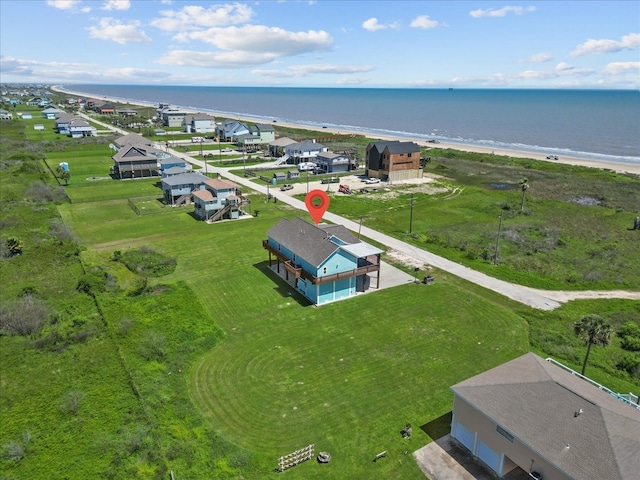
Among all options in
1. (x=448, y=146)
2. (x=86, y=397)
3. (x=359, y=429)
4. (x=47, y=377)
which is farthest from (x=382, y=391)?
(x=448, y=146)

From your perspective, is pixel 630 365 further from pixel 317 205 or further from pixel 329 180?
pixel 329 180

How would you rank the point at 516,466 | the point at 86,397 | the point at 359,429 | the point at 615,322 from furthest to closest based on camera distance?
the point at 615,322, the point at 86,397, the point at 359,429, the point at 516,466

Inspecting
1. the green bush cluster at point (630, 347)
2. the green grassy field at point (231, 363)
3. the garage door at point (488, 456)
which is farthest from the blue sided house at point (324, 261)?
the green bush cluster at point (630, 347)

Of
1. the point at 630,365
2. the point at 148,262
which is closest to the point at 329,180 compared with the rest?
Result: the point at 148,262

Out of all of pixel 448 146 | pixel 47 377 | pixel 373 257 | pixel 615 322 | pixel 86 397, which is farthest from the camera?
pixel 448 146

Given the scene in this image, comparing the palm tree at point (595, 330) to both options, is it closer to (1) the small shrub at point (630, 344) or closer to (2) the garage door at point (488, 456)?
(1) the small shrub at point (630, 344)

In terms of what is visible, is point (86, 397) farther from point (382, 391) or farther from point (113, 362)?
point (382, 391)
